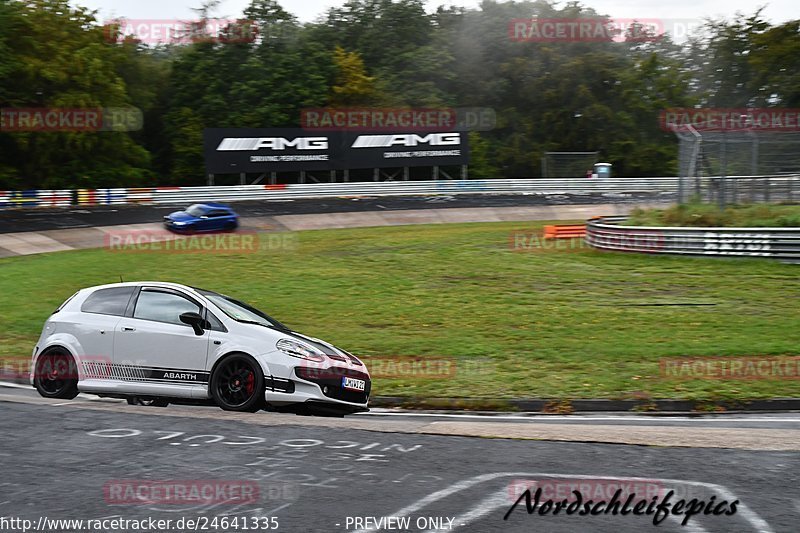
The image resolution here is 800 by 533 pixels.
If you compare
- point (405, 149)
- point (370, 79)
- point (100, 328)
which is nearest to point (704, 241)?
point (100, 328)

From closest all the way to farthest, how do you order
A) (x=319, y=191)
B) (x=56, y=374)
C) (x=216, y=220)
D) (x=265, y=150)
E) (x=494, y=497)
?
(x=494, y=497) → (x=56, y=374) → (x=216, y=220) → (x=319, y=191) → (x=265, y=150)

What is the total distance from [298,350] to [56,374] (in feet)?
10.0

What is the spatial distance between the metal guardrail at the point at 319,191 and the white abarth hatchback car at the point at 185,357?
3219 cm

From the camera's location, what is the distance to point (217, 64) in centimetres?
5872

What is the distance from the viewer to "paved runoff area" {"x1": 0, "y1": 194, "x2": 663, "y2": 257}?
32.5 meters

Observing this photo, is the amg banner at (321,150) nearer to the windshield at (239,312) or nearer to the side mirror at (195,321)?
the windshield at (239,312)

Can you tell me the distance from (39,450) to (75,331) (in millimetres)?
2195

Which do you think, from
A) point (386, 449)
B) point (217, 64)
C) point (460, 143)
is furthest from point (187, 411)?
point (217, 64)

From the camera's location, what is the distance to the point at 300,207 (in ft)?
138


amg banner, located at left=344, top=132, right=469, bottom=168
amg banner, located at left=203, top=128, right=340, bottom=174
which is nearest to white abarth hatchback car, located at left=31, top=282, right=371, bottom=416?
amg banner, located at left=203, top=128, right=340, bottom=174

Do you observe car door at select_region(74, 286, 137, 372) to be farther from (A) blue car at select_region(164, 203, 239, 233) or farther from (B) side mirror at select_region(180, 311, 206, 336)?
(A) blue car at select_region(164, 203, 239, 233)

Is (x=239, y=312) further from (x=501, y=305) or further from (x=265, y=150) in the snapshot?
(x=265, y=150)

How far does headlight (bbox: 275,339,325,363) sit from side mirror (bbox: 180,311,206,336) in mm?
908

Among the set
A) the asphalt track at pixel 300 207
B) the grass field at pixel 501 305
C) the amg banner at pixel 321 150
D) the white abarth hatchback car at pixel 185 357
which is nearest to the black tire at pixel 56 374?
the white abarth hatchback car at pixel 185 357
